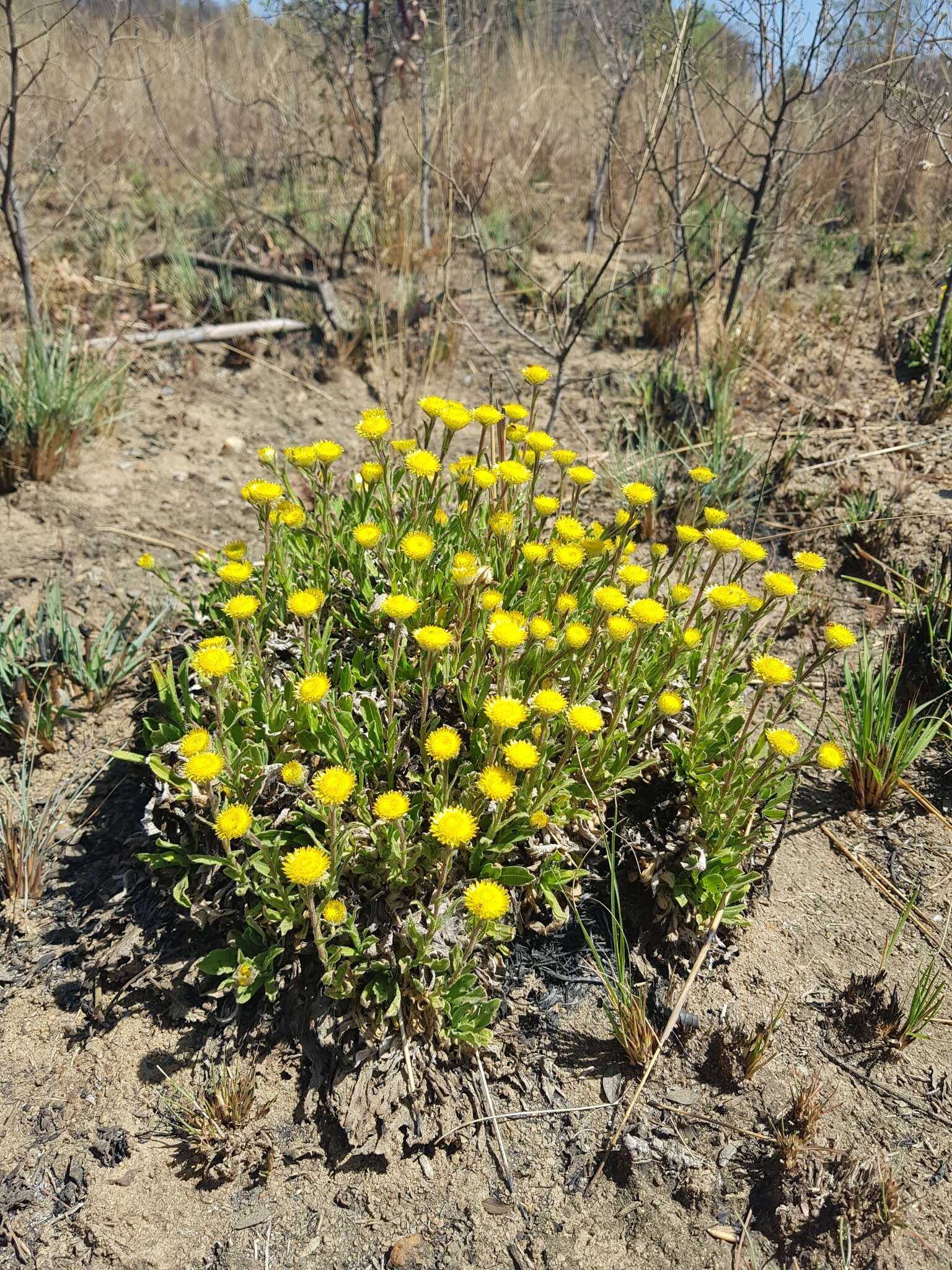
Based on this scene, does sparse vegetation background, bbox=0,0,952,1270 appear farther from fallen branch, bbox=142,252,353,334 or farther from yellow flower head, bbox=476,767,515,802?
fallen branch, bbox=142,252,353,334

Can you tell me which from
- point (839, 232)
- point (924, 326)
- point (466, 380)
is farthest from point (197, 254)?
point (839, 232)

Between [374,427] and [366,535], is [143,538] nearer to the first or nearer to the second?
[374,427]

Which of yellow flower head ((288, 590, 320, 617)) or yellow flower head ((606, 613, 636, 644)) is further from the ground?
yellow flower head ((606, 613, 636, 644))

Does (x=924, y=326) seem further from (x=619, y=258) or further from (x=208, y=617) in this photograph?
(x=208, y=617)

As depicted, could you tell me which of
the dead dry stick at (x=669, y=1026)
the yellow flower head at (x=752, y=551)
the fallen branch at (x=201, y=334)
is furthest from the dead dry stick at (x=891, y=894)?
the fallen branch at (x=201, y=334)

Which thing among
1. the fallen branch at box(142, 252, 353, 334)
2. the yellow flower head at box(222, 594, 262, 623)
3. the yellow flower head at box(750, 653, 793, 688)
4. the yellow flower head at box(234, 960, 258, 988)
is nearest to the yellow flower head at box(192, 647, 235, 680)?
the yellow flower head at box(222, 594, 262, 623)

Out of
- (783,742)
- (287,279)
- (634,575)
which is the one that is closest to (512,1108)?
(783,742)

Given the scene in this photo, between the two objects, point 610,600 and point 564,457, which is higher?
point 564,457

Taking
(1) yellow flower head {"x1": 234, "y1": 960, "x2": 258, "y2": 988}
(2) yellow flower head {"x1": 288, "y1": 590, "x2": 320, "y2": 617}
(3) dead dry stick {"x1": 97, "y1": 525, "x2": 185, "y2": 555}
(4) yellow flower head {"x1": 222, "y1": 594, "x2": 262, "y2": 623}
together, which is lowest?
(1) yellow flower head {"x1": 234, "y1": 960, "x2": 258, "y2": 988}
